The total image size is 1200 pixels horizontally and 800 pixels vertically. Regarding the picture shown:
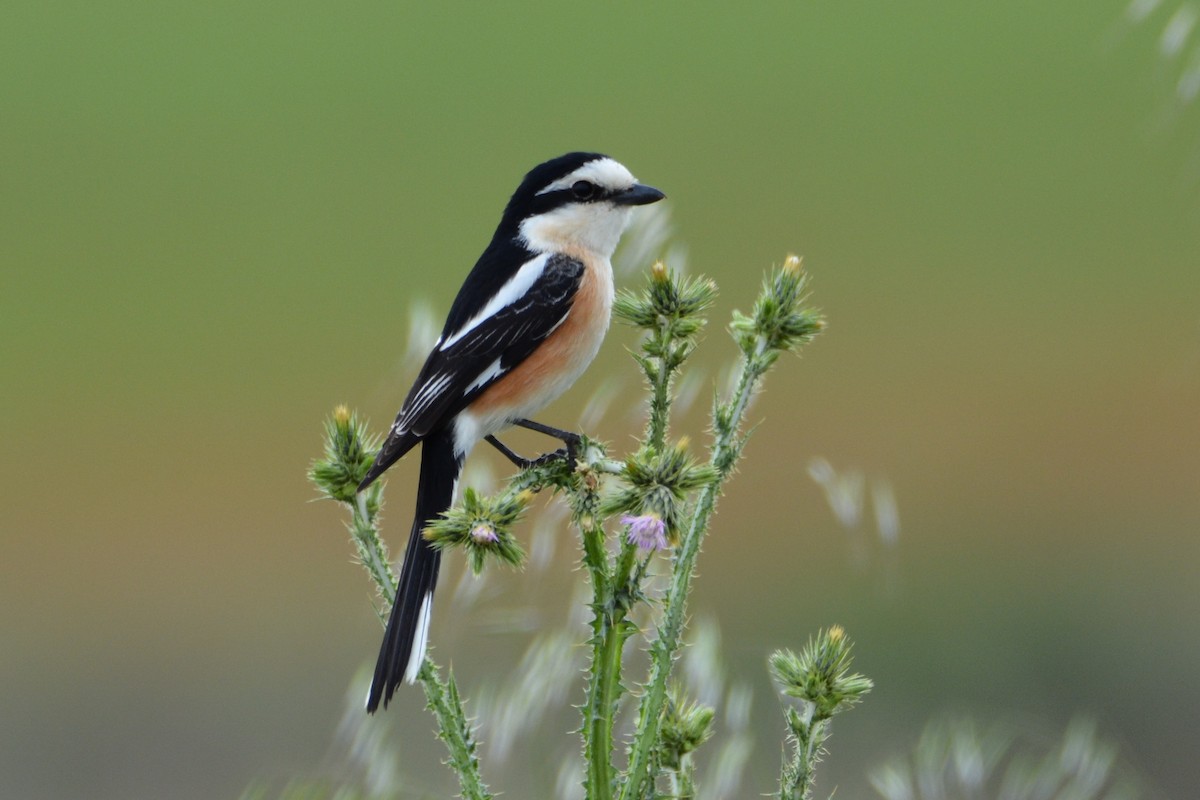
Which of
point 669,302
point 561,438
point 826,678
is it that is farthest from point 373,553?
point 561,438

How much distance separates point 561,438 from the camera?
3189 millimetres

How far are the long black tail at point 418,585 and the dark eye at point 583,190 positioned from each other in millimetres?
997

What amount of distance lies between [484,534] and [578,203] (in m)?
2.12

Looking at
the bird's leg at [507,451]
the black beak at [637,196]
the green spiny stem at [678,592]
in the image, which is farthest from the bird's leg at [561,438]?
the black beak at [637,196]

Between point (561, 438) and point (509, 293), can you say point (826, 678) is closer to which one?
point (561, 438)

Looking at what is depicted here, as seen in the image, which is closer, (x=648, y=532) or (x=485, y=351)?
(x=648, y=532)

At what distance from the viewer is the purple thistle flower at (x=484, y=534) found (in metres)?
2.01

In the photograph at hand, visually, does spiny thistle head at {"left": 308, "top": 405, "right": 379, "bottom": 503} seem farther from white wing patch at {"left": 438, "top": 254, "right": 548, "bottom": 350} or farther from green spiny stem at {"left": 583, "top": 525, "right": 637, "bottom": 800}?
white wing patch at {"left": 438, "top": 254, "right": 548, "bottom": 350}

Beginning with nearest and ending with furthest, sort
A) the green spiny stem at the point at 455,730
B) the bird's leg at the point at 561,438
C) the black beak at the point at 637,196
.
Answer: the green spiny stem at the point at 455,730
the bird's leg at the point at 561,438
the black beak at the point at 637,196

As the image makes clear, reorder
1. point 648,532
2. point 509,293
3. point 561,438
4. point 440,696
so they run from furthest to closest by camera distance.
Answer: point 509,293
point 561,438
point 440,696
point 648,532

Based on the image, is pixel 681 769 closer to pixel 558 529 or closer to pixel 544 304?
pixel 558 529

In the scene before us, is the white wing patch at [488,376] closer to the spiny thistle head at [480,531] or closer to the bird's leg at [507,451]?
the bird's leg at [507,451]

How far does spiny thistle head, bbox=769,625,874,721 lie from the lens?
2.22 meters

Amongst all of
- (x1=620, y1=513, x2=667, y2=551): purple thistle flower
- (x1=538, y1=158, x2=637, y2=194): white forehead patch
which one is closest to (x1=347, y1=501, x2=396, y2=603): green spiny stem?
(x1=620, y1=513, x2=667, y2=551): purple thistle flower
